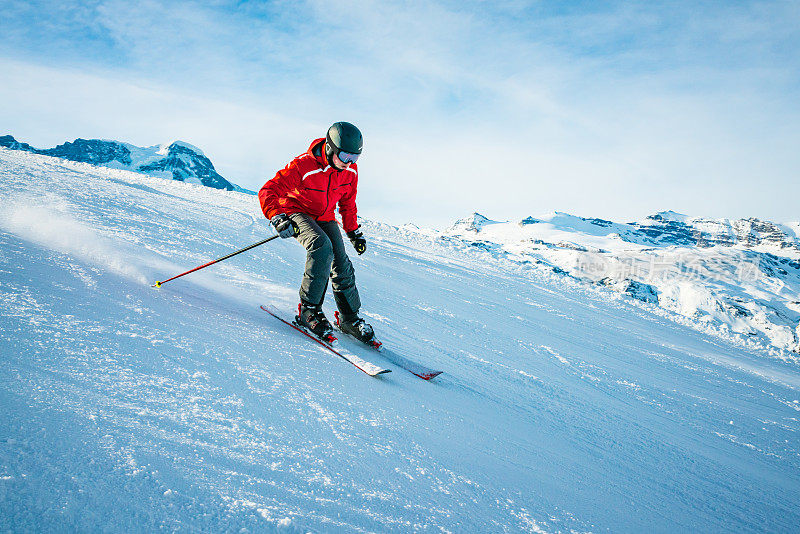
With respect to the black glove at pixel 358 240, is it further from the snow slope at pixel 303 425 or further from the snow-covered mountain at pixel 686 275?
the snow-covered mountain at pixel 686 275

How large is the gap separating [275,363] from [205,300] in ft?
4.86

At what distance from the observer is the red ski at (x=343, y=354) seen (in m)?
2.80

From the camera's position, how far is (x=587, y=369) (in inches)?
182

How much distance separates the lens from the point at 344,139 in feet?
11.9

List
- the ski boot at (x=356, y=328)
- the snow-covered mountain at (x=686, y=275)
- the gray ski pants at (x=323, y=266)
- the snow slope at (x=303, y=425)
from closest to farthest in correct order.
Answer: the snow slope at (x=303, y=425) → the gray ski pants at (x=323, y=266) → the ski boot at (x=356, y=328) → the snow-covered mountain at (x=686, y=275)

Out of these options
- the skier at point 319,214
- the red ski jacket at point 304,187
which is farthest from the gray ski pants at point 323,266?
the red ski jacket at point 304,187

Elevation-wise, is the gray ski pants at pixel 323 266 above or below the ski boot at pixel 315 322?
above

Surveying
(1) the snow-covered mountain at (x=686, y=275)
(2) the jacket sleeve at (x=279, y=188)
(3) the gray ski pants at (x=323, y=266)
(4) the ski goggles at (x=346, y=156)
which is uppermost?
(1) the snow-covered mountain at (x=686, y=275)

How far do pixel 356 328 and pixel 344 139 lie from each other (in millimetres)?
1850

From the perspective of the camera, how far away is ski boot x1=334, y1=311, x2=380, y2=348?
3.61m

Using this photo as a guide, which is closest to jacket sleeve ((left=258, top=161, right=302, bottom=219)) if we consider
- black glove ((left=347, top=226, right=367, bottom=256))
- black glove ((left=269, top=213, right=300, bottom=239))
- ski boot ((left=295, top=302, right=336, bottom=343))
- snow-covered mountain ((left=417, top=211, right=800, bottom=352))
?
black glove ((left=269, top=213, right=300, bottom=239))

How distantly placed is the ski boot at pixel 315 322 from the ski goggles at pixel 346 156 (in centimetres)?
147

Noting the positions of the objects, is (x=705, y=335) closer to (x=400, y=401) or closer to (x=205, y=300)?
(x=400, y=401)

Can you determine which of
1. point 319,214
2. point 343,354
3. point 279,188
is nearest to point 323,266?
point 319,214
